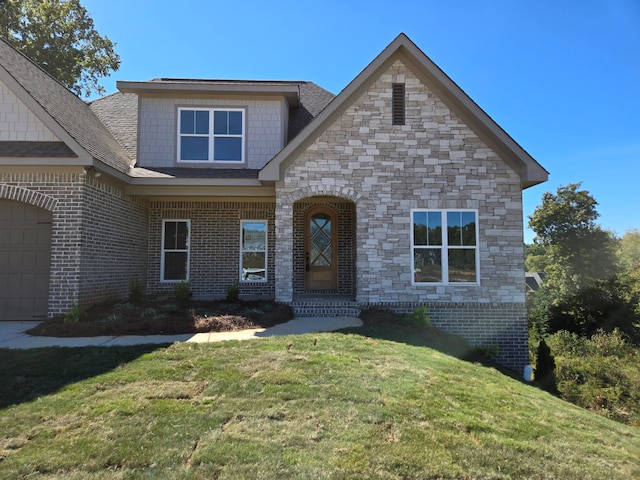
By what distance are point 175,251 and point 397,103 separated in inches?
289

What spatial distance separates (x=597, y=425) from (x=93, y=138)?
444 inches

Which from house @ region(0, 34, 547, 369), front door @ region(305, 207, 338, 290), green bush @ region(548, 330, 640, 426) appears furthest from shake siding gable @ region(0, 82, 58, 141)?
green bush @ region(548, 330, 640, 426)

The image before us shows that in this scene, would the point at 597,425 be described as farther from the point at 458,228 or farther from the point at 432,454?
the point at 458,228

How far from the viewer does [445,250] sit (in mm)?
9859

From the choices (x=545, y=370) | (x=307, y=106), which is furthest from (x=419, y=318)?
(x=307, y=106)

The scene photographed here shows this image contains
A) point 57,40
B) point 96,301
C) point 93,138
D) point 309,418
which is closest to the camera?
point 309,418

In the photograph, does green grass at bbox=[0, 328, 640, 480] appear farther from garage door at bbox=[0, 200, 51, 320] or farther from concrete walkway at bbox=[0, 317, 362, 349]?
garage door at bbox=[0, 200, 51, 320]

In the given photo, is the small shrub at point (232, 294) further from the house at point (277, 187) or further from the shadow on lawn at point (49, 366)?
the shadow on lawn at point (49, 366)

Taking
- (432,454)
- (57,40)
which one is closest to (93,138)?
(432,454)

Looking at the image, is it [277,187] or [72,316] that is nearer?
[72,316]

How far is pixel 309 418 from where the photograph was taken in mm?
3812

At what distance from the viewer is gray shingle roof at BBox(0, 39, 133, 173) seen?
9.03 m

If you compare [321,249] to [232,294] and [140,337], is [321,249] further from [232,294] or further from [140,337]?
[140,337]

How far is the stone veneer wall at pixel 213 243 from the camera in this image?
11.9 meters
